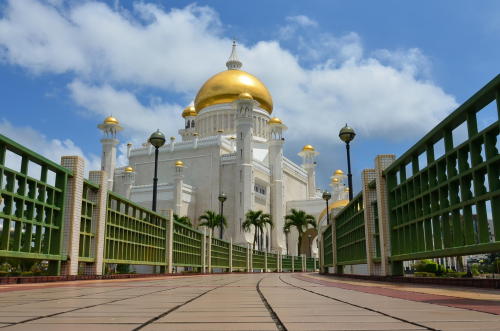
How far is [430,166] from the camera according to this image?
884cm

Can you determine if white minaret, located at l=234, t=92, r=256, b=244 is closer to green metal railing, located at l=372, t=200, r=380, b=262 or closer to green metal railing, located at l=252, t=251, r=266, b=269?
green metal railing, located at l=252, t=251, r=266, b=269

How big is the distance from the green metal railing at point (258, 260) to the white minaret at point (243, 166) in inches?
447

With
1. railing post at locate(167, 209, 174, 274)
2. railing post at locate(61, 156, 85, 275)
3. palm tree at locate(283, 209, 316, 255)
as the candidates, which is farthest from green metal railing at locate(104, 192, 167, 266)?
palm tree at locate(283, 209, 316, 255)

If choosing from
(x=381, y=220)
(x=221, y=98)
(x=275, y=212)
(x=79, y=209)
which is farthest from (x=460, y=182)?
(x=221, y=98)

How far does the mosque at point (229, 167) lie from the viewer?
5650 centimetres

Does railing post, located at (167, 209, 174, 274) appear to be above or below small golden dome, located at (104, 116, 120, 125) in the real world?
below

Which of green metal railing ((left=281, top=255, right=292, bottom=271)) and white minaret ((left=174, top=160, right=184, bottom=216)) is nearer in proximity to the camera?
green metal railing ((left=281, top=255, right=292, bottom=271))

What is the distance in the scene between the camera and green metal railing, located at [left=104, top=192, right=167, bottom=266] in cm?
1455

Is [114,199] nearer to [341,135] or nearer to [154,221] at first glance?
[154,221]

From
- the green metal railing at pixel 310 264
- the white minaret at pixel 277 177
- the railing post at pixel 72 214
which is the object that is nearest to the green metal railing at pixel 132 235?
the railing post at pixel 72 214

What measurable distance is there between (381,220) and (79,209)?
7.51m

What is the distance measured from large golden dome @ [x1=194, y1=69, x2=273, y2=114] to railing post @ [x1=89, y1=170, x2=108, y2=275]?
5256 centimetres

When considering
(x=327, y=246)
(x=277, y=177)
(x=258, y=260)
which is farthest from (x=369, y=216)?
(x=277, y=177)

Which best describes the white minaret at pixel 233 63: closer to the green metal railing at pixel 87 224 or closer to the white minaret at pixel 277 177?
the white minaret at pixel 277 177
